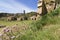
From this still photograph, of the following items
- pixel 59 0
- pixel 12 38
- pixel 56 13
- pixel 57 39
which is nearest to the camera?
pixel 57 39

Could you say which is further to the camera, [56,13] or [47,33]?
[56,13]

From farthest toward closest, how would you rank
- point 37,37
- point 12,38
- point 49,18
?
point 49,18 → point 12,38 → point 37,37

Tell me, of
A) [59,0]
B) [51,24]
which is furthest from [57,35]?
[59,0]

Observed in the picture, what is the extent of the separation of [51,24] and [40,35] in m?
1.53

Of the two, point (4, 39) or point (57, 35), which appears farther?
point (4, 39)

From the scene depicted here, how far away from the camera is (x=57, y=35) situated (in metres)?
7.89

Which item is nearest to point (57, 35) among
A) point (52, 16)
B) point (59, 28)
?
point (59, 28)

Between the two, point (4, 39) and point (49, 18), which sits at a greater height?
point (49, 18)

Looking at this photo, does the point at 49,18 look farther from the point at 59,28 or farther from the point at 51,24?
the point at 59,28

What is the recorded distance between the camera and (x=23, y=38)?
28.4 feet

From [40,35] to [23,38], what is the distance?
0.80 m

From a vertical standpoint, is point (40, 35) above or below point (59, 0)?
below

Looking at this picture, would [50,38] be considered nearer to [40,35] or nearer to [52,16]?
[40,35]

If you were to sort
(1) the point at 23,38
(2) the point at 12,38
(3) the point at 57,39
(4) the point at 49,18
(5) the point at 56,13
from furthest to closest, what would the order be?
(5) the point at 56,13 → (4) the point at 49,18 → (2) the point at 12,38 → (1) the point at 23,38 → (3) the point at 57,39
